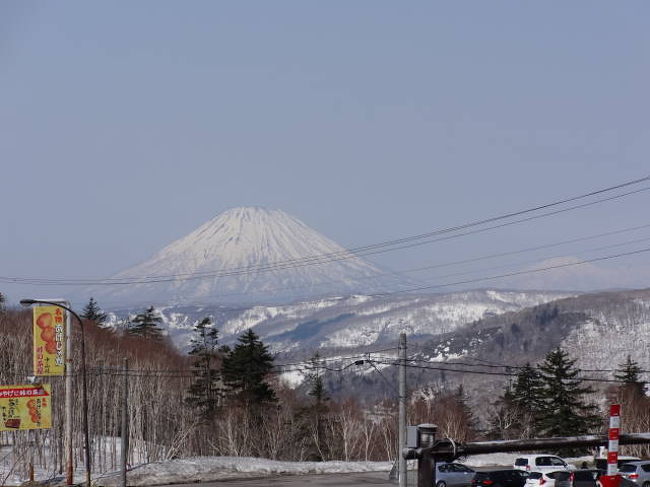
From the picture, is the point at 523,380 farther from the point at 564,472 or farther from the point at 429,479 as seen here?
the point at 429,479

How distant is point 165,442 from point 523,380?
1500 inches

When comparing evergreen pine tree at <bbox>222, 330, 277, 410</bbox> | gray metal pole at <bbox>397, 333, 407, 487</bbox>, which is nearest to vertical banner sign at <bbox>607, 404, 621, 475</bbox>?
gray metal pole at <bbox>397, 333, 407, 487</bbox>

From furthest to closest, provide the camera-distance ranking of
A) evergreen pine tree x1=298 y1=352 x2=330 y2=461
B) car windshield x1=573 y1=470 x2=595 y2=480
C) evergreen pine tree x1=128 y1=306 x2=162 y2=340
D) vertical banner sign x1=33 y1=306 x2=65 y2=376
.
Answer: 1. evergreen pine tree x1=128 y1=306 x2=162 y2=340
2. evergreen pine tree x1=298 y1=352 x2=330 y2=461
3. vertical banner sign x1=33 y1=306 x2=65 y2=376
4. car windshield x1=573 y1=470 x2=595 y2=480

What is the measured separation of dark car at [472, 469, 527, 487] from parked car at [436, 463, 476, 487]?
268 cm

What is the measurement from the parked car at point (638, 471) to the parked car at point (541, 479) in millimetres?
4401

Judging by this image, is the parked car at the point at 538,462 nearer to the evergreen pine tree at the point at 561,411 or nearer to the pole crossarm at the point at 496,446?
the pole crossarm at the point at 496,446

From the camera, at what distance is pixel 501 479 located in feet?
190

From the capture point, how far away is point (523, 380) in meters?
117

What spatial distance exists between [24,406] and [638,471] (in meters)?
35.0

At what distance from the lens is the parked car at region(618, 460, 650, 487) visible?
59.6 m

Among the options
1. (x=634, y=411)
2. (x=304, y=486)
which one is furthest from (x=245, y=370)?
(x=304, y=486)

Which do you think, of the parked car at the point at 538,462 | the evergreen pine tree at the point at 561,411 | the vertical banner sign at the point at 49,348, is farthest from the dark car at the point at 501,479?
the evergreen pine tree at the point at 561,411

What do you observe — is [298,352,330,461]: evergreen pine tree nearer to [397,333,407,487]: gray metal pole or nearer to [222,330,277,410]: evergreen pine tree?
[222,330,277,410]: evergreen pine tree

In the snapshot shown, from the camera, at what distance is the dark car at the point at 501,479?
57.1 m
